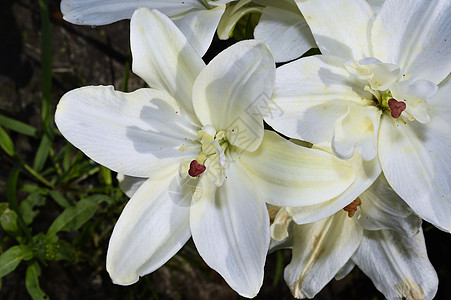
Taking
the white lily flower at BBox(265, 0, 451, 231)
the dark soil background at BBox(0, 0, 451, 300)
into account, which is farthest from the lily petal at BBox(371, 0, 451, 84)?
the dark soil background at BBox(0, 0, 451, 300)

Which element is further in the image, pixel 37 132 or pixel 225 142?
pixel 37 132

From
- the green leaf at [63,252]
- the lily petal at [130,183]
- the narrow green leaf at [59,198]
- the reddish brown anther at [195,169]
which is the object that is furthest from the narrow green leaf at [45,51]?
the reddish brown anther at [195,169]

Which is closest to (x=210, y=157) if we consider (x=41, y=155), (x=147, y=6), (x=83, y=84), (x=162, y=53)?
(x=162, y=53)

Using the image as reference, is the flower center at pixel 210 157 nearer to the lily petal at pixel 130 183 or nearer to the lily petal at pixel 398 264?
the lily petal at pixel 130 183

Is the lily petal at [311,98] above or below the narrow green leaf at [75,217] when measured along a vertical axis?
above

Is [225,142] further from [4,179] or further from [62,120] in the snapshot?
[4,179]

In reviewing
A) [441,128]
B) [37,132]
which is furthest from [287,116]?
[37,132]
